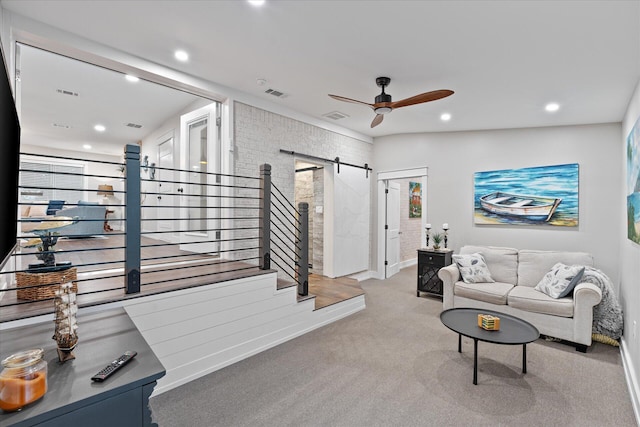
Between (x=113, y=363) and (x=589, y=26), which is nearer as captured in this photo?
(x=113, y=363)

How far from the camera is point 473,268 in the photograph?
418 cm

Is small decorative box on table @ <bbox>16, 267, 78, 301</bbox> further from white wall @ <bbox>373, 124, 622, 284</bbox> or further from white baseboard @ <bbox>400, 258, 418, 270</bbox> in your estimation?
white baseboard @ <bbox>400, 258, 418, 270</bbox>

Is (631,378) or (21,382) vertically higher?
(21,382)

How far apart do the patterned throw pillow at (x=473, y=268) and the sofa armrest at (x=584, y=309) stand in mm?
1049

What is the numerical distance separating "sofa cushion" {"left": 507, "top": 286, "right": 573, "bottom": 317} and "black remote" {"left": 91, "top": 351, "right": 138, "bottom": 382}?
3873mm

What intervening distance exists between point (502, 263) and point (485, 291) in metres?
0.72

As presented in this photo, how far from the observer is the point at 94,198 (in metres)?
8.86

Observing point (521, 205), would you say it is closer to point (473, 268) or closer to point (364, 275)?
point (473, 268)

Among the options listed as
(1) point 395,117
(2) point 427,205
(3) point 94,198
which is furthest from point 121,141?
(2) point 427,205

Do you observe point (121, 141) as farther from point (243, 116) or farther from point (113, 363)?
point (113, 363)

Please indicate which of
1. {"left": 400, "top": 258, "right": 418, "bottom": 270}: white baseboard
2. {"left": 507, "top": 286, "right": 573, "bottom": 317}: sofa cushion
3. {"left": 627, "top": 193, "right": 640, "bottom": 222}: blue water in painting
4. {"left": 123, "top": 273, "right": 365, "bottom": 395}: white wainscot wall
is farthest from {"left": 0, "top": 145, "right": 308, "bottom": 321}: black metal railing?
{"left": 400, "top": 258, "right": 418, "bottom": 270}: white baseboard

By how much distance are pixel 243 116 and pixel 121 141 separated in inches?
223

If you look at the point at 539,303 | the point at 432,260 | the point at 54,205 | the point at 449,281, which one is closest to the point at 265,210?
the point at 54,205

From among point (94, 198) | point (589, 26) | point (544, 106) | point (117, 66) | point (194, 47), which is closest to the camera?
point (589, 26)
